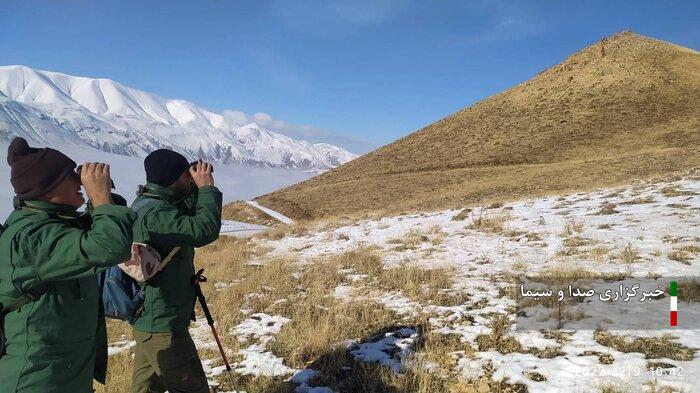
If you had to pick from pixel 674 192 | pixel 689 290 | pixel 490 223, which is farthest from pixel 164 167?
pixel 674 192

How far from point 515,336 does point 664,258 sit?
4.57m

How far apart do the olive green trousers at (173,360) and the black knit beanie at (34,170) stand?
1.54 meters

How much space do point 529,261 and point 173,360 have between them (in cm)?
797

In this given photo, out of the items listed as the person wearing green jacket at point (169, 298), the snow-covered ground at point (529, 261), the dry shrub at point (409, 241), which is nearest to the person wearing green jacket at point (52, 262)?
the person wearing green jacket at point (169, 298)

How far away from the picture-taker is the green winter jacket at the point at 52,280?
2.12m

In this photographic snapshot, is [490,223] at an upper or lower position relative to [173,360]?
upper

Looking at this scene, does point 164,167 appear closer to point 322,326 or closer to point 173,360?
point 173,360

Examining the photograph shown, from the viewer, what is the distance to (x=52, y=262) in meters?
2.11

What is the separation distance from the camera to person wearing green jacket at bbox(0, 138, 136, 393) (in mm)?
2131

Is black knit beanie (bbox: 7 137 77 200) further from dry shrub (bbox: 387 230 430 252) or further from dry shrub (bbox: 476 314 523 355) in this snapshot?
dry shrub (bbox: 387 230 430 252)

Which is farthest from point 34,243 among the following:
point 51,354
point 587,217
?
point 587,217

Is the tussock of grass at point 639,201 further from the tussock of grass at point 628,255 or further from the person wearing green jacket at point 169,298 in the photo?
the person wearing green jacket at point 169,298

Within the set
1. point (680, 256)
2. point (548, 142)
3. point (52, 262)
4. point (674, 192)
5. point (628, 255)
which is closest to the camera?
point (52, 262)

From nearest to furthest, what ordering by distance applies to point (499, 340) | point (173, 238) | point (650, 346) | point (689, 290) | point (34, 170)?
1. point (34, 170)
2. point (173, 238)
3. point (650, 346)
4. point (499, 340)
5. point (689, 290)
